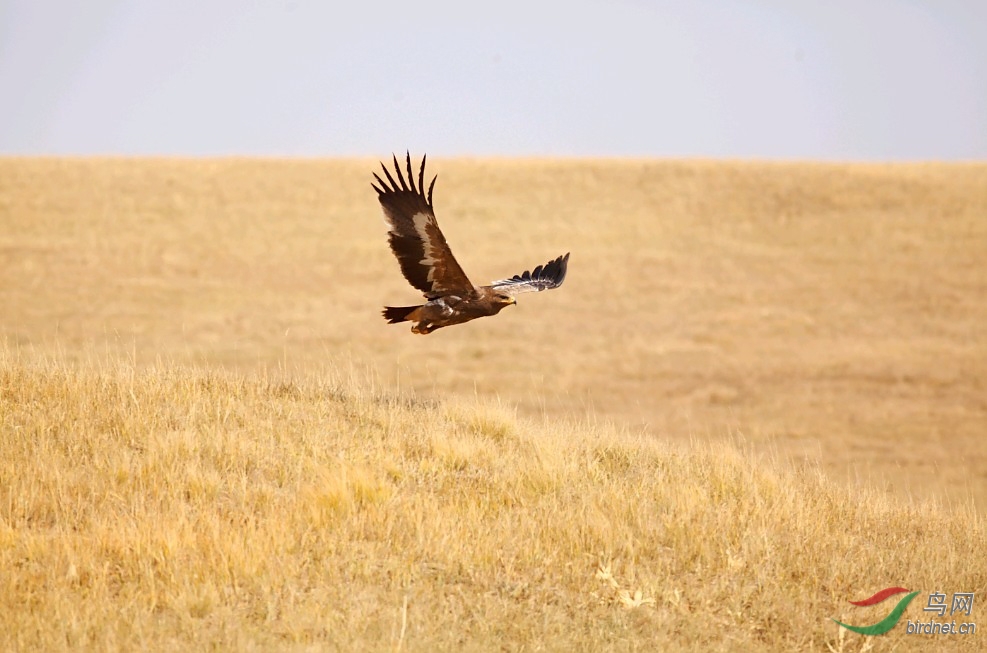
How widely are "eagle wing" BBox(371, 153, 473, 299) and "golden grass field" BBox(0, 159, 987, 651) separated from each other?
1317 mm

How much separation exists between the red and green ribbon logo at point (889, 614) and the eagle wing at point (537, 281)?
15.6ft

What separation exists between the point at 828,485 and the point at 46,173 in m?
38.8

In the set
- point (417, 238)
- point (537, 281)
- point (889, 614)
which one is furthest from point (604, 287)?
point (889, 614)

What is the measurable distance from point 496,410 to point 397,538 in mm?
3379

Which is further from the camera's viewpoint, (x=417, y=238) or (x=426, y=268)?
(x=426, y=268)

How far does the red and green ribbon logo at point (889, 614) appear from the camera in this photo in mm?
5781

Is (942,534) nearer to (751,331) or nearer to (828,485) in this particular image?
(828,485)

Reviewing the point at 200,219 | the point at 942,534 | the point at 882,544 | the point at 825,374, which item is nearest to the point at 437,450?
the point at 882,544

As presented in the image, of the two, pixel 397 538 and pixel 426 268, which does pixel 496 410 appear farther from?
pixel 397 538

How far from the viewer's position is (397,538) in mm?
6047

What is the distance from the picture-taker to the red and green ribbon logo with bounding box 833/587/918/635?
19.0 ft

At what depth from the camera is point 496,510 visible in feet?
21.9

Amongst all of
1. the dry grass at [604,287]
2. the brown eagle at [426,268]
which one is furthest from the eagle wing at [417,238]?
the dry grass at [604,287]

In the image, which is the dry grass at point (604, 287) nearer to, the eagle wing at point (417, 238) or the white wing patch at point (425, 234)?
the eagle wing at point (417, 238)
